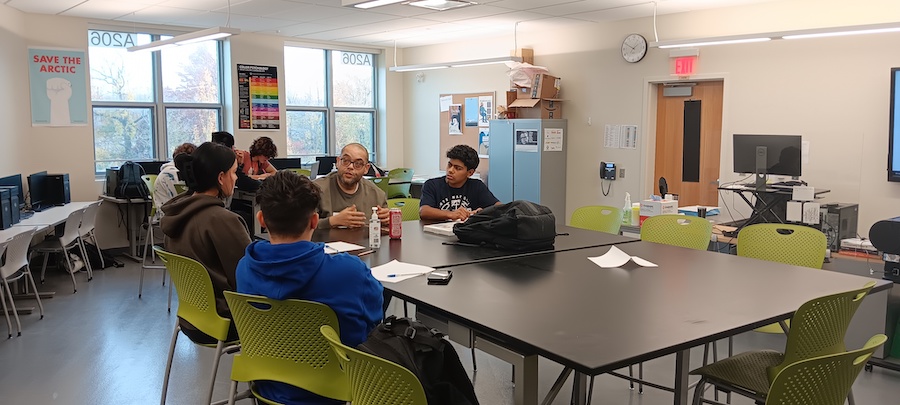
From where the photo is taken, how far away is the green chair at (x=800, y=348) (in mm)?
2244

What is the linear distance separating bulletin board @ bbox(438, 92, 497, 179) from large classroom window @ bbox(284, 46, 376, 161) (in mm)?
1255

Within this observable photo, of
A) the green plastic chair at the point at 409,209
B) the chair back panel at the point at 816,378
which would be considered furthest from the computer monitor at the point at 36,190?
the chair back panel at the point at 816,378

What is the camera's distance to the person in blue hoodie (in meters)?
2.20

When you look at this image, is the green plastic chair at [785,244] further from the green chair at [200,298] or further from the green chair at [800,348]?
the green chair at [200,298]

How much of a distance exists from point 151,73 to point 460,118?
377cm

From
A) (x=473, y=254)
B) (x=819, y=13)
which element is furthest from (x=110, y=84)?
(x=819, y=13)

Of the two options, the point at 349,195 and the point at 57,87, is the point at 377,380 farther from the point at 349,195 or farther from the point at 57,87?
the point at 57,87

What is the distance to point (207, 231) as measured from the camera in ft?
9.59

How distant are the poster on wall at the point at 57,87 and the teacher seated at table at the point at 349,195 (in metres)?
4.58

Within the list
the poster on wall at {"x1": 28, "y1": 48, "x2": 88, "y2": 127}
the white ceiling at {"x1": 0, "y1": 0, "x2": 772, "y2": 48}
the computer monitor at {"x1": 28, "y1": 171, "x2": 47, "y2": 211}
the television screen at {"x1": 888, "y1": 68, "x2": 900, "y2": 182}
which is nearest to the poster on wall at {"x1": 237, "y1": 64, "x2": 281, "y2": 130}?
the white ceiling at {"x1": 0, "y1": 0, "x2": 772, "y2": 48}

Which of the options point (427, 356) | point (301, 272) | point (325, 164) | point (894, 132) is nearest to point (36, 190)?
point (325, 164)

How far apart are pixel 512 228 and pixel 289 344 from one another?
130 cm

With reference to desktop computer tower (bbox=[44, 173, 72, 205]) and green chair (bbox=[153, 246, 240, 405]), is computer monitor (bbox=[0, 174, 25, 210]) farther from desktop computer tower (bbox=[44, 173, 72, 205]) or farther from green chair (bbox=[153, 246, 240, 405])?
green chair (bbox=[153, 246, 240, 405])

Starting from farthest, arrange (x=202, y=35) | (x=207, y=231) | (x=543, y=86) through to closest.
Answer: (x=543, y=86) → (x=202, y=35) → (x=207, y=231)
